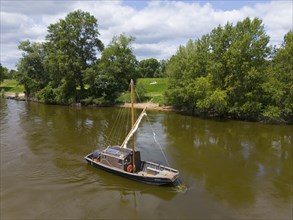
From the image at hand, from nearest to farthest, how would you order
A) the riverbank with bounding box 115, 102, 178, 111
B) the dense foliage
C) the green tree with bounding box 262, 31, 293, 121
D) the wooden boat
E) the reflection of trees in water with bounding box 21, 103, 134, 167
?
the wooden boat, the reflection of trees in water with bounding box 21, 103, 134, 167, the green tree with bounding box 262, 31, 293, 121, the riverbank with bounding box 115, 102, 178, 111, the dense foliage

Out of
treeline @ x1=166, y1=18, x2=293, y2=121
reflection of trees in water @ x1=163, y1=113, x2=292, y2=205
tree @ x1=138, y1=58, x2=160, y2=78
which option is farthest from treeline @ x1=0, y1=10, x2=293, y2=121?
tree @ x1=138, y1=58, x2=160, y2=78

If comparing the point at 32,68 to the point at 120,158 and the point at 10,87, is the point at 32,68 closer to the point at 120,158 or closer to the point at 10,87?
the point at 10,87

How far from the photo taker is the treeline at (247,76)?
41594 mm

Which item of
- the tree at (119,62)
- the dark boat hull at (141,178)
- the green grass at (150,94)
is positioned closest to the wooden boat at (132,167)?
the dark boat hull at (141,178)

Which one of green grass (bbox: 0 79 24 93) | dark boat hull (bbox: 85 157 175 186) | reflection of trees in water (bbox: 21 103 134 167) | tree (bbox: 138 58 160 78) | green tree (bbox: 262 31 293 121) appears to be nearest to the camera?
dark boat hull (bbox: 85 157 175 186)

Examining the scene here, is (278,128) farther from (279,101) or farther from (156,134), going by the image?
(156,134)

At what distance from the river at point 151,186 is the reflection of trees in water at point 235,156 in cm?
7

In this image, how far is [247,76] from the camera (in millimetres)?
41812

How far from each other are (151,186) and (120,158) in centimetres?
332

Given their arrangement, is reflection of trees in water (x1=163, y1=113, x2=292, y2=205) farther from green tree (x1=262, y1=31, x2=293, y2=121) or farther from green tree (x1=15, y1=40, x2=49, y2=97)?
green tree (x1=15, y1=40, x2=49, y2=97)

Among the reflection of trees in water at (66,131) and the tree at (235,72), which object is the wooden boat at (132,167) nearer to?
the reflection of trees in water at (66,131)

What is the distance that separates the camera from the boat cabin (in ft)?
72.8

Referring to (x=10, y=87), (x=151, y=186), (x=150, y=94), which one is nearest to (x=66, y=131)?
(x=151, y=186)

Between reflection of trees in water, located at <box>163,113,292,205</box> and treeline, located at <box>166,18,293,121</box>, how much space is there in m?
2.90
